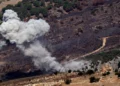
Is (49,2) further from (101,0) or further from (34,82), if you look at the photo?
(34,82)

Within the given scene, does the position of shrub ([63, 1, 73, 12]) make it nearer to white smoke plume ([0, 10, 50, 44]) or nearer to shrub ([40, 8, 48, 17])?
shrub ([40, 8, 48, 17])

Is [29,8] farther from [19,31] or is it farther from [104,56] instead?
[104,56]

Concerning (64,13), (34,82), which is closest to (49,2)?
(64,13)

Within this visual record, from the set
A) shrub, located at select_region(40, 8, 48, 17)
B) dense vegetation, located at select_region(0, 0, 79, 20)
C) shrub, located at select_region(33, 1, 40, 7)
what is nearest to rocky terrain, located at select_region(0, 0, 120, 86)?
→ shrub, located at select_region(40, 8, 48, 17)

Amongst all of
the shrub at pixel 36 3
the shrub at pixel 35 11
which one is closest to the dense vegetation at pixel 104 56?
the shrub at pixel 35 11

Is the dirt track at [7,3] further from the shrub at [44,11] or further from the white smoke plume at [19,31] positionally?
the white smoke plume at [19,31]
